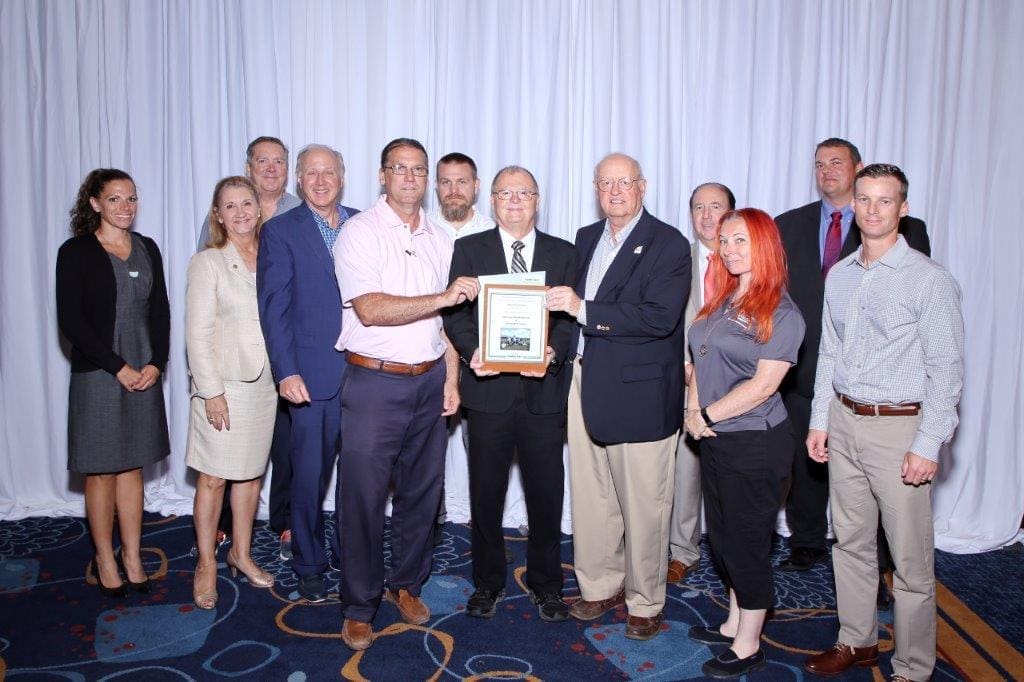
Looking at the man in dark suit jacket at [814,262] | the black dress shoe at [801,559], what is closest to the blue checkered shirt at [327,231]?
the man in dark suit jacket at [814,262]

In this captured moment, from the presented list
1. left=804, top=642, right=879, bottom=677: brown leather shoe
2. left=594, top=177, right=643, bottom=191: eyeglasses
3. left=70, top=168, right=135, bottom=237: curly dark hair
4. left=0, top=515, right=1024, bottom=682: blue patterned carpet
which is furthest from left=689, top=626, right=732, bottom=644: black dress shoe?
left=70, top=168, right=135, bottom=237: curly dark hair

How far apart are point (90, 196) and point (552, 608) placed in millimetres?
2678

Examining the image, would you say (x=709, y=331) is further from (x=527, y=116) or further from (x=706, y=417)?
(x=527, y=116)

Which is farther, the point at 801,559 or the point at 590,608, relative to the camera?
the point at 801,559

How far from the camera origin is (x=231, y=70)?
14.8ft

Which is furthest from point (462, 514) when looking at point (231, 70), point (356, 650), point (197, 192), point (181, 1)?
point (181, 1)

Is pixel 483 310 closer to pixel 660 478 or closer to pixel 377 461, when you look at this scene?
pixel 377 461

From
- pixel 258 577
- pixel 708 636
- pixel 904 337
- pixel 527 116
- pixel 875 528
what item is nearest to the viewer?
pixel 904 337

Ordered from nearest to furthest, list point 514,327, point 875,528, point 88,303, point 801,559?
point 875,528, point 514,327, point 88,303, point 801,559

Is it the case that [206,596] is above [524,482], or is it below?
below

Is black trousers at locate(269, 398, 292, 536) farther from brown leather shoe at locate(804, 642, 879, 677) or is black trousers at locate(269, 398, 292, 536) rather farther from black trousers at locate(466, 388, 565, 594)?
brown leather shoe at locate(804, 642, 879, 677)

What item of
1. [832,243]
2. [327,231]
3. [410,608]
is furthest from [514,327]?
[832,243]

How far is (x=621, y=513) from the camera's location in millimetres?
3188

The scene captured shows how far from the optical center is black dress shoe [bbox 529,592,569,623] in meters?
3.19
